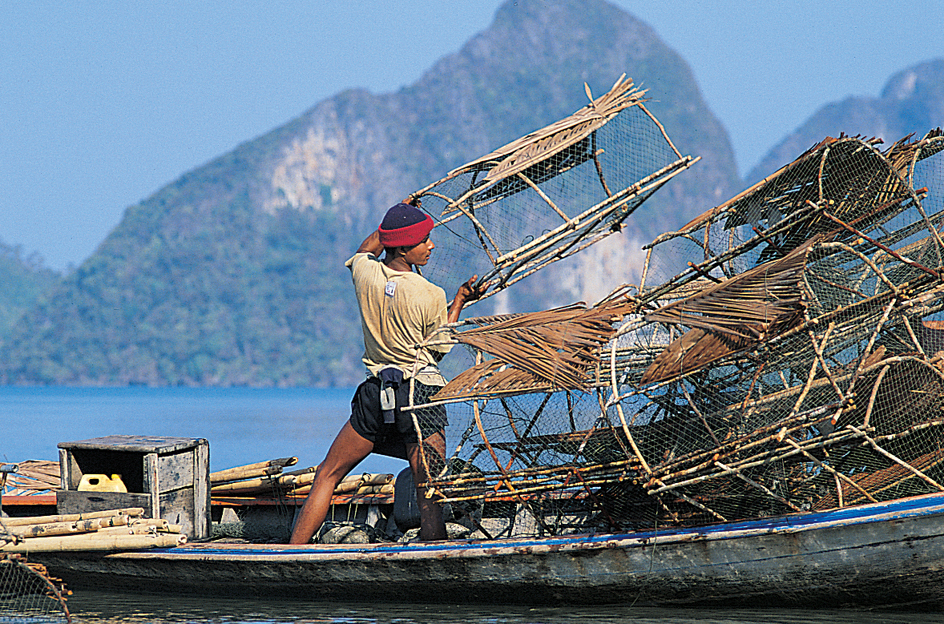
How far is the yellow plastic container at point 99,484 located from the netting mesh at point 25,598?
0.58 metres

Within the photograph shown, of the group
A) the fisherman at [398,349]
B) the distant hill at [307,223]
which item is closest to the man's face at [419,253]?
the fisherman at [398,349]

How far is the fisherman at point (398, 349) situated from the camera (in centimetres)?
607

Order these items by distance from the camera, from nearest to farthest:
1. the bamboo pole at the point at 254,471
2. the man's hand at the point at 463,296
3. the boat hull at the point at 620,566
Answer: the boat hull at the point at 620,566
the man's hand at the point at 463,296
the bamboo pole at the point at 254,471

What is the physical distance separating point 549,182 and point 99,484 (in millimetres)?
3493

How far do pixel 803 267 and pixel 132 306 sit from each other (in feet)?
329

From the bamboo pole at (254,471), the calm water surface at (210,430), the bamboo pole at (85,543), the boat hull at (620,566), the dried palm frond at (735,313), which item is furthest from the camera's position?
the calm water surface at (210,430)

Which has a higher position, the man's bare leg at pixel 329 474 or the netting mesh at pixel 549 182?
the netting mesh at pixel 549 182

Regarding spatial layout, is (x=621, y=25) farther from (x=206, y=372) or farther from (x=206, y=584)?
(x=206, y=584)

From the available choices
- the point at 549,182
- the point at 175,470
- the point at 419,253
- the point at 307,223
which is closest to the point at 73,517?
the point at 175,470

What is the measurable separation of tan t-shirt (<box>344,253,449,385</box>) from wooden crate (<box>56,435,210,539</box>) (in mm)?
1498

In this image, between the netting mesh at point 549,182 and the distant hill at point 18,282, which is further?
the distant hill at point 18,282

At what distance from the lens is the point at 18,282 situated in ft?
410

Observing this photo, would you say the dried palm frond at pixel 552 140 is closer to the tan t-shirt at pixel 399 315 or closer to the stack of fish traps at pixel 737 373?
the stack of fish traps at pixel 737 373

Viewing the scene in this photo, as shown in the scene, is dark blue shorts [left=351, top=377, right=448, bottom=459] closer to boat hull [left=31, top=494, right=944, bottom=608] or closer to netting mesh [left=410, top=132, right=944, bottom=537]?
netting mesh [left=410, top=132, right=944, bottom=537]
